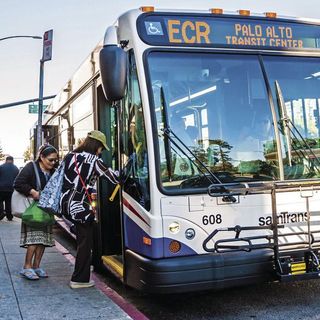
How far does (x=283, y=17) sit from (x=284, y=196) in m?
1.94

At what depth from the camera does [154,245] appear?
15.1 ft

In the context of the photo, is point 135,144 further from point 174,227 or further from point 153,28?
point 153,28

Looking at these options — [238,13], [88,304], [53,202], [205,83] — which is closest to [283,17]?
[238,13]

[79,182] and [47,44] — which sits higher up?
[47,44]

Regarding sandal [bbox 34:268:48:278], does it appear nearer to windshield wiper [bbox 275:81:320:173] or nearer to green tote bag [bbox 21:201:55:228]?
green tote bag [bbox 21:201:55:228]

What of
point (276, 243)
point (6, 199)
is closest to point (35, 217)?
point (276, 243)

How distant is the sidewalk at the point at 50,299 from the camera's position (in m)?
4.85

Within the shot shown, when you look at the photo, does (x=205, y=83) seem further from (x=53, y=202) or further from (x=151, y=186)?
(x=53, y=202)

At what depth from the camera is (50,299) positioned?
5348 millimetres

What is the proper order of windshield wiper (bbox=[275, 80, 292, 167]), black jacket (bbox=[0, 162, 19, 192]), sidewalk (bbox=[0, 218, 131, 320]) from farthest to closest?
black jacket (bbox=[0, 162, 19, 192]), windshield wiper (bbox=[275, 80, 292, 167]), sidewalk (bbox=[0, 218, 131, 320])

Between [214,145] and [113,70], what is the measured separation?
1187mm

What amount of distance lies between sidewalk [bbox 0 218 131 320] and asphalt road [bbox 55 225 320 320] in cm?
55

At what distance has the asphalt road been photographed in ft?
17.0

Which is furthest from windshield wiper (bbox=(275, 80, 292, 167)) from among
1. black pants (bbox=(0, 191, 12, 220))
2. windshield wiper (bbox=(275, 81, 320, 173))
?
black pants (bbox=(0, 191, 12, 220))
